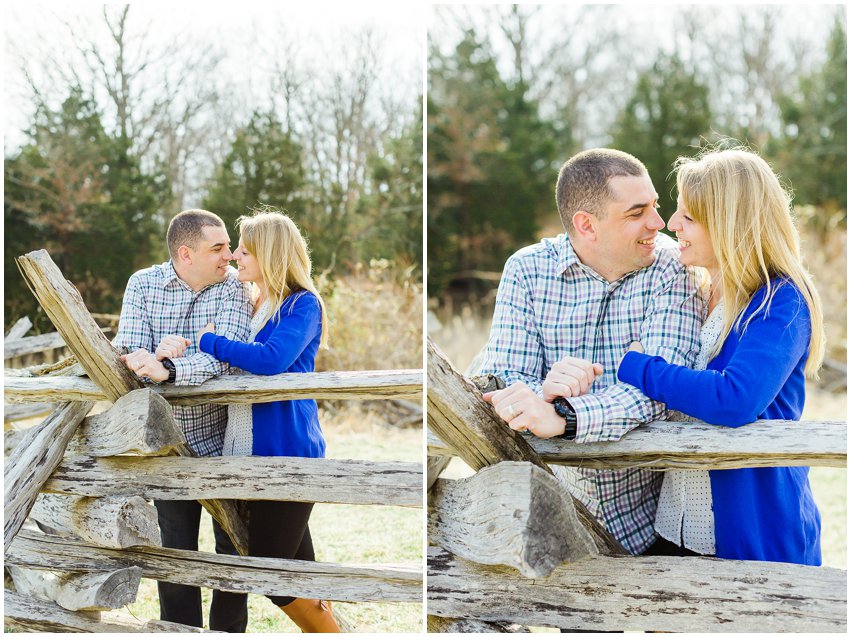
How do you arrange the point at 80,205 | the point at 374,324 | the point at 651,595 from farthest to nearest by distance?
the point at 374,324 → the point at 80,205 → the point at 651,595

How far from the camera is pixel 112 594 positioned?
290 centimetres

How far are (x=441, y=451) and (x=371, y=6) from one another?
9.29 ft

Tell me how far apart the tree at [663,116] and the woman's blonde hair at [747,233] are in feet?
32.8

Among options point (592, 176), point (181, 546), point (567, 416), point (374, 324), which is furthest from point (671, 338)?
point (374, 324)

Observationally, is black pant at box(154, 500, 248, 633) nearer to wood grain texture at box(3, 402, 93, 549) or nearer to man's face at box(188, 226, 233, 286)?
wood grain texture at box(3, 402, 93, 549)

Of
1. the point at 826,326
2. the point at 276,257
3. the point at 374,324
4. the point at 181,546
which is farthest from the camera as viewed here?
the point at 826,326

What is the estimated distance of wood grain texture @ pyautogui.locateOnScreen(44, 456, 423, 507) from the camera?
2.89 meters

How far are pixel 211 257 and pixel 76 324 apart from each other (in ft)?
1.95

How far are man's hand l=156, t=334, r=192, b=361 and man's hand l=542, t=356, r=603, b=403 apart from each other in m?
1.43

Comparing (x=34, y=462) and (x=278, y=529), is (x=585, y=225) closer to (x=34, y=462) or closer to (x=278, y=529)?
(x=278, y=529)

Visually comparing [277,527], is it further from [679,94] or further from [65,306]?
[679,94]

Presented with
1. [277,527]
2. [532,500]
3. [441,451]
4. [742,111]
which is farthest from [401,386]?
[742,111]

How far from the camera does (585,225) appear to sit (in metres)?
2.34

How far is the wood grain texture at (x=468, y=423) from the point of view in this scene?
2027mm
